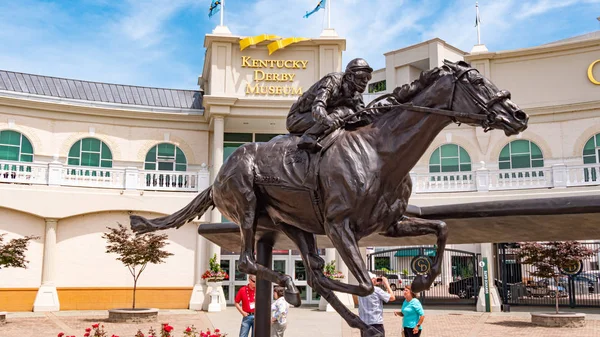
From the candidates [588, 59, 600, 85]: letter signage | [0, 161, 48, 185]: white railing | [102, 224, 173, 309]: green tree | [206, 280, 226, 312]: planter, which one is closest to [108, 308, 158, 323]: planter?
[102, 224, 173, 309]: green tree

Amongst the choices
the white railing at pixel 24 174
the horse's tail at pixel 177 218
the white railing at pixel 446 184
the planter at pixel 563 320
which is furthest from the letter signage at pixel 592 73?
the horse's tail at pixel 177 218

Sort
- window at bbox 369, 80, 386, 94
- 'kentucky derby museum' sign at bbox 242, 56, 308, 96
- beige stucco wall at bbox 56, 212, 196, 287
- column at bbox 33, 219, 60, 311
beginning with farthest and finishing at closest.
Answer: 1. window at bbox 369, 80, 386, 94
2. 'kentucky derby museum' sign at bbox 242, 56, 308, 96
3. beige stucco wall at bbox 56, 212, 196, 287
4. column at bbox 33, 219, 60, 311

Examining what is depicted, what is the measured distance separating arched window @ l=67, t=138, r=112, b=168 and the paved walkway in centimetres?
676

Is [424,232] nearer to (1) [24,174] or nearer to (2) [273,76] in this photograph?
(1) [24,174]

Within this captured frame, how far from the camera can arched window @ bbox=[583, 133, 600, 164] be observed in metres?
23.6

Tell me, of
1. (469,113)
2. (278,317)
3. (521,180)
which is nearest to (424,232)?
(469,113)

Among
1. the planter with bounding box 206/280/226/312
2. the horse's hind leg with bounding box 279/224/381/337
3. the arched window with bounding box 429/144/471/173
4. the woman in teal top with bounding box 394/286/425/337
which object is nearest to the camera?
the horse's hind leg with bounding box 279/224/381/337

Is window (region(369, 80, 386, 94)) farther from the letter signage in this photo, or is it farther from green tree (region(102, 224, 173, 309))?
green tree (region(102, 224, 173, 309))

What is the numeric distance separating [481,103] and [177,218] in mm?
2668

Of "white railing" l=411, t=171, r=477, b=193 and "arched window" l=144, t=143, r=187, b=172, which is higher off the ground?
"arched window" l=144, t=143, r=187, b=172

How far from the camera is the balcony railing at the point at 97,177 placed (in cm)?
2189

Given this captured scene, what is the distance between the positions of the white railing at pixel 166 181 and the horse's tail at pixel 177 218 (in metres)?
19.0

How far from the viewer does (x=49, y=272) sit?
2172 cm

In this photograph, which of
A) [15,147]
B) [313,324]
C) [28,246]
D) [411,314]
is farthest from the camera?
[15,147]
